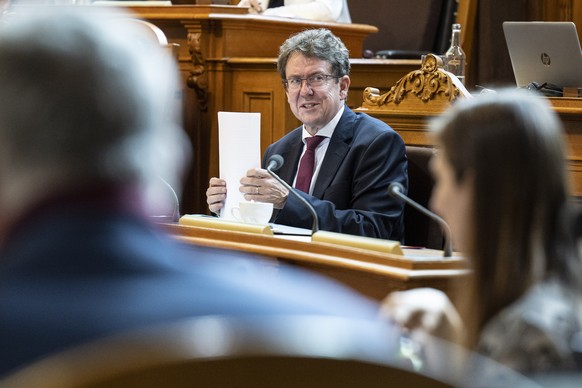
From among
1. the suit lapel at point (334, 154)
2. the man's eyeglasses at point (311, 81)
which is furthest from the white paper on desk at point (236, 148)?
the man's eyeglasses at point (311, 81)

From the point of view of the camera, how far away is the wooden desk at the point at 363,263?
249 centimetres

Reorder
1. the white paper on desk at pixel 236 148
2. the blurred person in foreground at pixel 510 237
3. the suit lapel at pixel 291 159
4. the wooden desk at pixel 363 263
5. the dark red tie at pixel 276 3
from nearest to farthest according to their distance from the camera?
the blurred person in foreground at pixel 510 237, the wooden desk at pixel 363 263, the white paper on desk at pixel 236 148, the suit lapel at pixel 291 159, the dark red tie at pixel 276 3

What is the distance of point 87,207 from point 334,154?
2885 mm

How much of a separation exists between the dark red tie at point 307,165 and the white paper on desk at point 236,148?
338mm

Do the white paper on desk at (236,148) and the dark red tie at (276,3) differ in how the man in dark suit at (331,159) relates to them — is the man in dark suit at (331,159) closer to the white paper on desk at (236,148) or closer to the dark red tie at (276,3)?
the white paper on desk at (236,148)

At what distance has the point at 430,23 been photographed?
7133 mm

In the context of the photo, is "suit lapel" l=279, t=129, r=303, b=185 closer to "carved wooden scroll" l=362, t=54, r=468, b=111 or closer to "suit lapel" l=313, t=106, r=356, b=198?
"suit lapel" l=313, t=106, r=356, b=198

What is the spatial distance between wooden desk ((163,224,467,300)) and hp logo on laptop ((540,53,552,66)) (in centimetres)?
195

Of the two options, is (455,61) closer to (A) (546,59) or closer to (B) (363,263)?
(A) (546,59)

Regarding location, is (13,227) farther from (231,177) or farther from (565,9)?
(565,9)

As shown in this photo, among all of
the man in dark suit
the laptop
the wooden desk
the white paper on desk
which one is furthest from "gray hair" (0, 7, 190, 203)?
the laptop

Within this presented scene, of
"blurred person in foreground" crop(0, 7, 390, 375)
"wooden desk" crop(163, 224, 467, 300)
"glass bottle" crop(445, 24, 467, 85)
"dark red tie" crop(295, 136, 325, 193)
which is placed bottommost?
"wooden desk" crop(163, 224, 467, 300)

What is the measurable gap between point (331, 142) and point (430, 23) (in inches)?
134

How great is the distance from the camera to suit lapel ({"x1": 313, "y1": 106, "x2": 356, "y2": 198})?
387cm
